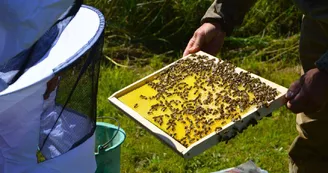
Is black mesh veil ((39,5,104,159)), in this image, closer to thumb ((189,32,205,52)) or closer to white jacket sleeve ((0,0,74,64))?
white jacket sleeve ((0,0,74,64))

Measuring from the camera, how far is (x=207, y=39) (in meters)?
2.59

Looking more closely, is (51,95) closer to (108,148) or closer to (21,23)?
(21,23)

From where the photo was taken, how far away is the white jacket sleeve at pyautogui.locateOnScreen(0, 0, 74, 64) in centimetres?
146

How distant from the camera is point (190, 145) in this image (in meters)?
2.06

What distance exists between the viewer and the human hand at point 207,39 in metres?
2.55

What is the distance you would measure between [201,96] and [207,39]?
36 centimetres

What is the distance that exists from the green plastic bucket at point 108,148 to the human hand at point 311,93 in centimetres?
90

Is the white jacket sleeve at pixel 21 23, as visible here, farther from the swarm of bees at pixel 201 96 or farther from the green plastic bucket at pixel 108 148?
the green plastic bucket at pixel 108 148

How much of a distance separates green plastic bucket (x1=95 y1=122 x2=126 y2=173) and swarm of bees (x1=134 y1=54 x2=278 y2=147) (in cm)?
34

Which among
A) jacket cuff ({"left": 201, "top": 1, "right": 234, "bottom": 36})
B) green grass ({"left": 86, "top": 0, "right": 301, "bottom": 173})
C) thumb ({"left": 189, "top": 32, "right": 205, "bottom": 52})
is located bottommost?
green grass ({"left": 86, "top": 0, "right": 301, "bottom": 173})

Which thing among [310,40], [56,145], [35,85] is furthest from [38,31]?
[310,40]

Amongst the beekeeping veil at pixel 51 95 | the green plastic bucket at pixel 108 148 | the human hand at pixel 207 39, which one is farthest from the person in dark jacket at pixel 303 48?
the beekeeping veil at pixel 51 95

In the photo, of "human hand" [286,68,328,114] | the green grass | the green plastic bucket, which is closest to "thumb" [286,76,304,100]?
"human hand" [286,68,328,114]

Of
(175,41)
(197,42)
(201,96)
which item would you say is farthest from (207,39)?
(175,41)
